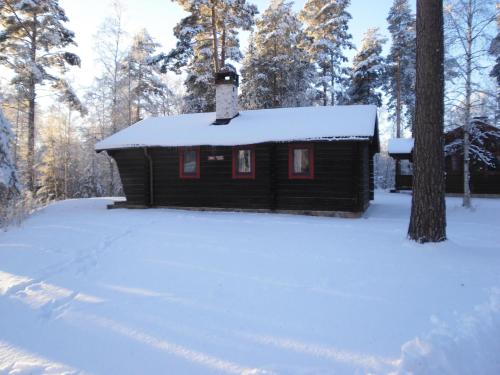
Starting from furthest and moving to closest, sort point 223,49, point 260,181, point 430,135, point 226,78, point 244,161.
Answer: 1. point 223,49
2. point 226,78
3. point 244,161
4. point 260,181
5. point 430,135

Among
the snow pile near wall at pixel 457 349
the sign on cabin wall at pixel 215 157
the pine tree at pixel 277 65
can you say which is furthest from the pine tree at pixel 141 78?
the snow pile near wall at pixel 457 349

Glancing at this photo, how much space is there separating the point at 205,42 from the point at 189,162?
1239 centimetres

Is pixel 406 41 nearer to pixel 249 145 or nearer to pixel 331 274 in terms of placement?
pixel 249 145

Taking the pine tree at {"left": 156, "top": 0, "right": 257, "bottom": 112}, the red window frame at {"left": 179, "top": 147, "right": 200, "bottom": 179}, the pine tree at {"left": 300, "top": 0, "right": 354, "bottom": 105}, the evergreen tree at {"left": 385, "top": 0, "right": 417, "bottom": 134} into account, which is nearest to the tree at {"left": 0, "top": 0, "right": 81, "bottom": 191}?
the pine tree at {"left": 156, "top": 0, "right": 257, "bottom": 112}

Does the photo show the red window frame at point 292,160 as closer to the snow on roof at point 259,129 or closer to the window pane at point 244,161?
the snow on roof at point 259,129

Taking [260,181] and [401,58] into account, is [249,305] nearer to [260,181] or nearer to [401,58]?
[260,181]

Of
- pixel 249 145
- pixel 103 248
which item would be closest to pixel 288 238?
pixel 103 248

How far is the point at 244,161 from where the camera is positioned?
12.5m

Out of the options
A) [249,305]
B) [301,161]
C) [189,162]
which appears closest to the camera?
[249,305]

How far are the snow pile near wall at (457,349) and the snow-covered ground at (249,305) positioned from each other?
12 millimetres

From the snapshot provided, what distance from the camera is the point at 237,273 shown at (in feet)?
17.4

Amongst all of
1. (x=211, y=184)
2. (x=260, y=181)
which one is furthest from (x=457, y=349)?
(x=211, y=184)

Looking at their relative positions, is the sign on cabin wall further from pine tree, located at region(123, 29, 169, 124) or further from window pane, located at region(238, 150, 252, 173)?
pine tree, located at region(123, 29, 169, 124)

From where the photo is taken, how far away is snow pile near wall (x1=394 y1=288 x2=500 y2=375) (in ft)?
9.73
